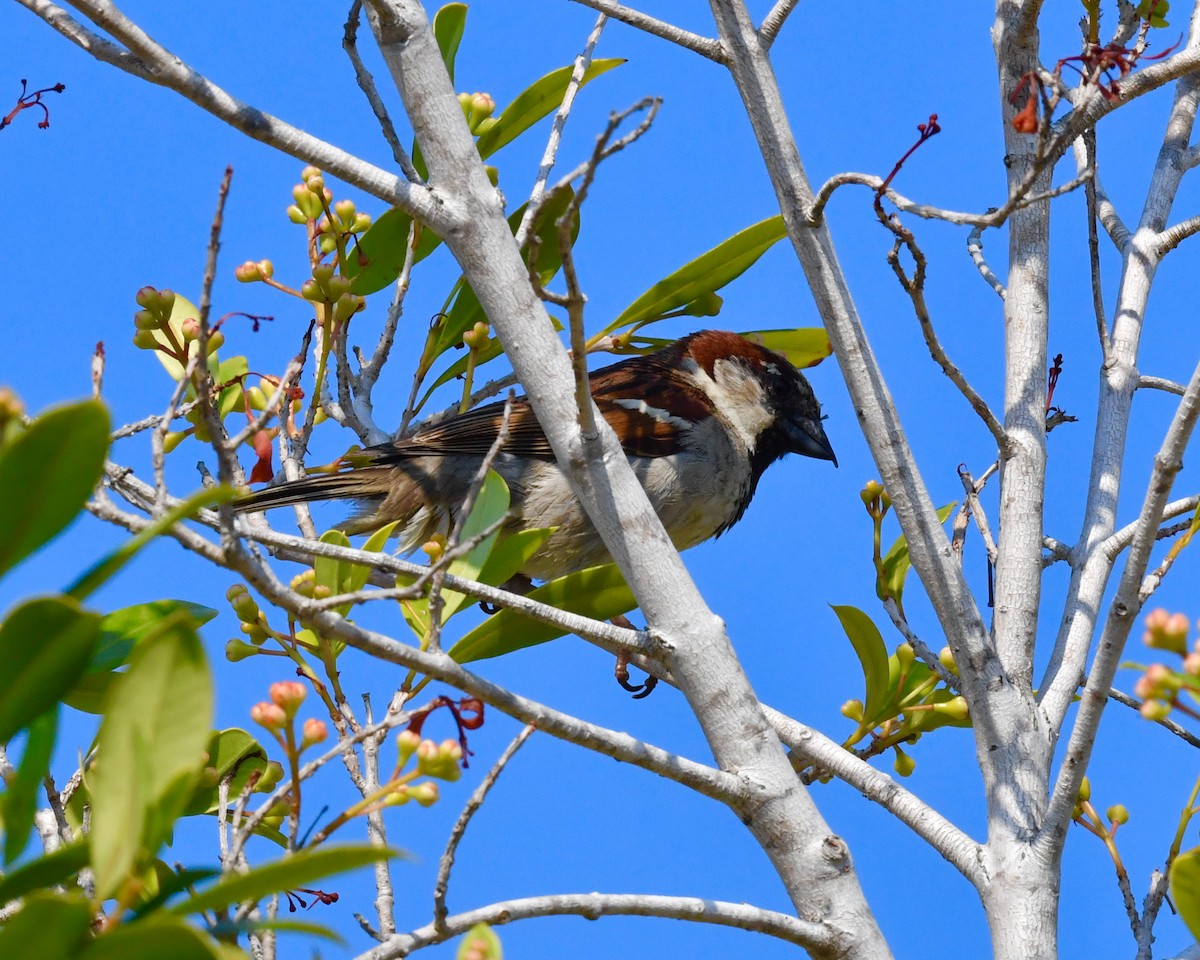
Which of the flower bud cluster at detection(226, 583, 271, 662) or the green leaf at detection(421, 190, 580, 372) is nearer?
the flower bud cluster at detection(226, 583, 271, 662)

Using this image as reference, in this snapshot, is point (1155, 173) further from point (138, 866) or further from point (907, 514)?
point (138, 866)

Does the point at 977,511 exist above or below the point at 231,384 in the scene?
above

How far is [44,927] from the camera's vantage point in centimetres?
A: 108

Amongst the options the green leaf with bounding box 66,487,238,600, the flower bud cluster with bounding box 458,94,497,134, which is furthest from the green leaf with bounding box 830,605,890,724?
the green leaf with bounding box 66,487,238,600

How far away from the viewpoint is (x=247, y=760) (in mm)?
2514

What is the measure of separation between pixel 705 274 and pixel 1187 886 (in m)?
2.23

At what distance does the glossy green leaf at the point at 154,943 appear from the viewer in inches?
41.4

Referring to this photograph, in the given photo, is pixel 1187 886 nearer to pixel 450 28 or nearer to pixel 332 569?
pixel 332 569

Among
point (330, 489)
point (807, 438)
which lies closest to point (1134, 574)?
point (330, 489)

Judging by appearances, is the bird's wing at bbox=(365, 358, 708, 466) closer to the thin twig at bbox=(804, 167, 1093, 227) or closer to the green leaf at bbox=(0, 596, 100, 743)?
the thin twig at bbox=(804, 167, 1093, 227)

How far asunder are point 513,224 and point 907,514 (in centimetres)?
135

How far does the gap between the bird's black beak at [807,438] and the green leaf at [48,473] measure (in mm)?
3749

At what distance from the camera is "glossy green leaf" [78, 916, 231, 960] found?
1052mm

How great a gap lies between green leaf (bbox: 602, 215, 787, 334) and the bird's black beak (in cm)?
149
